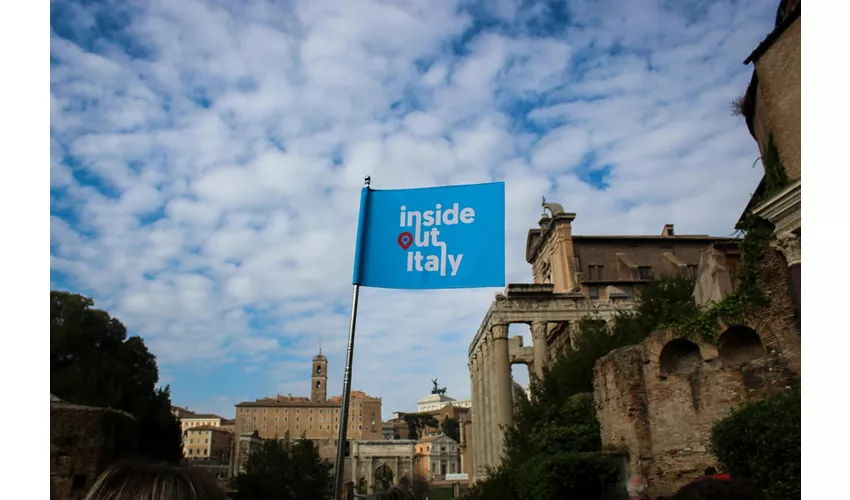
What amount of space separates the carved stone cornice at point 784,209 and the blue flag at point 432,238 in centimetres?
969

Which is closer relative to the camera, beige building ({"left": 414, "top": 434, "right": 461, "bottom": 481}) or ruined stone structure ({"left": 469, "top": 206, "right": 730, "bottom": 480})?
ruined stone structure ({"left": 469, "top": 206, "right": 730, "bottom": 480})

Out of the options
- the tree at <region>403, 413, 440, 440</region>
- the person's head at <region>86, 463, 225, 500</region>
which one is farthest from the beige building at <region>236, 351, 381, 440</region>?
the person's head at <region>86, 463, 225, 500</region>

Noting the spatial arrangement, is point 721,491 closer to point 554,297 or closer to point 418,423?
point 554,297

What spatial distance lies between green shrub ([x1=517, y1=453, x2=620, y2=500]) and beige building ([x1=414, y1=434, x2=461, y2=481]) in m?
88.8

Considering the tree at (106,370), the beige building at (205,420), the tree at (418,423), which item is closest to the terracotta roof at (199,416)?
the beige building at (205,420)

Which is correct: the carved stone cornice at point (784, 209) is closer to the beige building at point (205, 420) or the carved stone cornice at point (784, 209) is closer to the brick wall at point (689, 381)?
the brick wall at point (689, 381)

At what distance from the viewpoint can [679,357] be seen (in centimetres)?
1541

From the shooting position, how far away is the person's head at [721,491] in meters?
2.38

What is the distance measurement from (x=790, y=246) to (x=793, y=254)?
0.19 meters

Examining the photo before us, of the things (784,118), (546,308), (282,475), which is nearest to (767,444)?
(784,118)

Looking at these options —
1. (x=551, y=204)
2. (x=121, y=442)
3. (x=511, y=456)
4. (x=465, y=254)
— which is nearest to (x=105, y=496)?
(x=465, y=254)

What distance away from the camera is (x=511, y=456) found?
21.4m

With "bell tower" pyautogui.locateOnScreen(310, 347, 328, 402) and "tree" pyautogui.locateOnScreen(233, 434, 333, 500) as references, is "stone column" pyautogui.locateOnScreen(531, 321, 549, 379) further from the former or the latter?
"bell tower" pyautogui.locateOnScreen(310, 347, 328, 402)

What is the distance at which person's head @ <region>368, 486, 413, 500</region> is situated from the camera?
399cm
